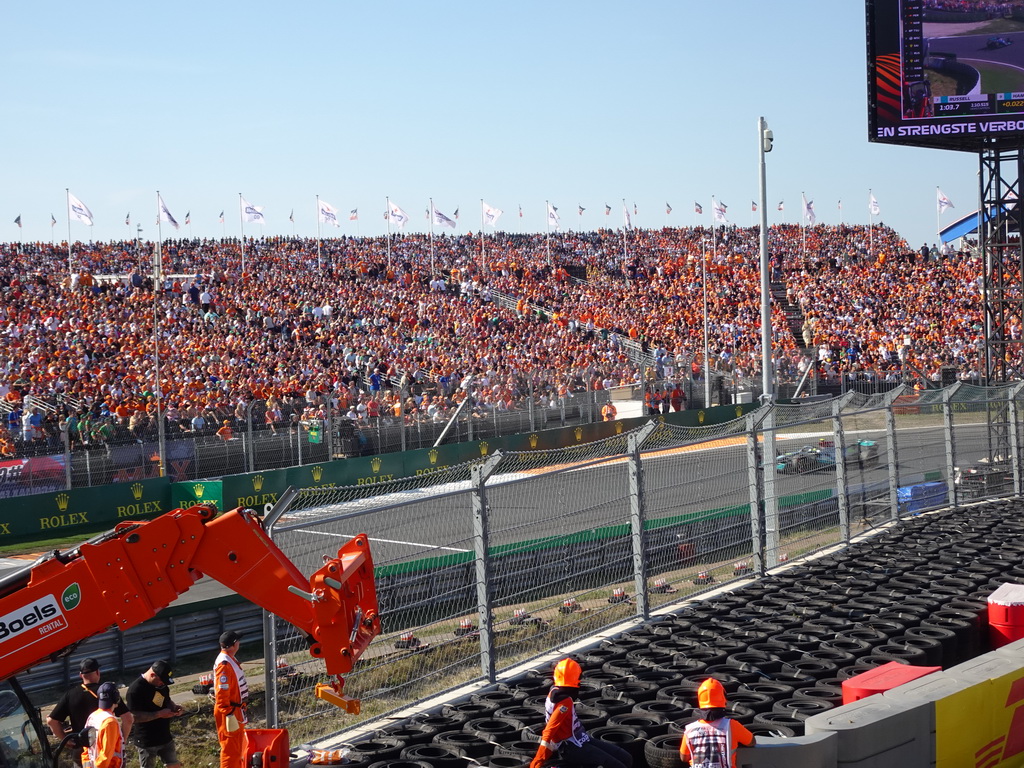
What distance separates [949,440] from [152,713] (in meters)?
12.7

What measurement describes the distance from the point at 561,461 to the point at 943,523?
7.43 m

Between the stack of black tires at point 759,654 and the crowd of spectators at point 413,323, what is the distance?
18.0 meters

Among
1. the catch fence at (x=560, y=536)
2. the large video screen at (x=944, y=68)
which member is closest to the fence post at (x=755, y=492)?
the catch fence at (x=560, y=536)

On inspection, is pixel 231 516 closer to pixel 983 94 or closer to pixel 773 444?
pixel 773 444

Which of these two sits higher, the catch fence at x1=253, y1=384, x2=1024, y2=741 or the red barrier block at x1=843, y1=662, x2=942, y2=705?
the catch fence at x1=253, y1=384, x2=1024, y2=741

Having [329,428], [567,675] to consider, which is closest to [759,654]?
[567,675]

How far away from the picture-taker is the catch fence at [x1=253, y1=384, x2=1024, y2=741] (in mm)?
8156

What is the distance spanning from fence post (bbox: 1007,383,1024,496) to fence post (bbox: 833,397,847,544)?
16.4 feet

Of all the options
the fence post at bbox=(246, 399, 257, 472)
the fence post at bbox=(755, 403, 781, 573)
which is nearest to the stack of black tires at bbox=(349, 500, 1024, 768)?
the fence post at bbox=(755, 403, 781, 573)

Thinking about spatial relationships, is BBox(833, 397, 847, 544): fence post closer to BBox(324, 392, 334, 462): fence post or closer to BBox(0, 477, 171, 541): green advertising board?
BBox(0, 477, 171, 541): green advertising board

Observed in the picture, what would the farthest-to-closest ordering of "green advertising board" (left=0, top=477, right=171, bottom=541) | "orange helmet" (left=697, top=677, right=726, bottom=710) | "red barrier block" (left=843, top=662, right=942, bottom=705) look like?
"green advertising board" (left=0, top=477, right=171, bottom=541) < "red barrier block" (left=843, top=662, right=942, bottom=705) < "orange helmet" (left=697, top=677, right=726, bottom=710)

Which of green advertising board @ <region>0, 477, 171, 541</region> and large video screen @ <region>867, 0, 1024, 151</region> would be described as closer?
large video screen @ <region>867, 0, 1024, 151</region>

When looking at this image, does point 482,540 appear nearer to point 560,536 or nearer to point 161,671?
point 560,536

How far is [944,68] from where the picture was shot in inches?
843
